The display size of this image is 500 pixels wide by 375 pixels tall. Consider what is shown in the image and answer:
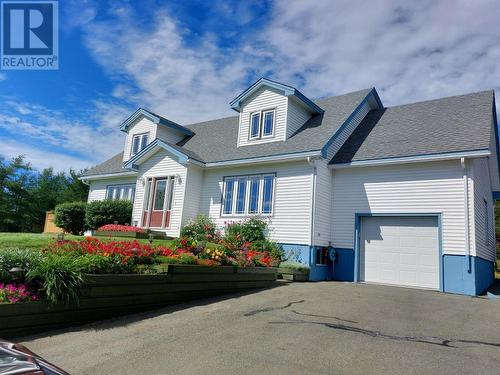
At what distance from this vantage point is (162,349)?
17.8 feet

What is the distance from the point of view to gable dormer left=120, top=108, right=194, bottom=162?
21.4 meters

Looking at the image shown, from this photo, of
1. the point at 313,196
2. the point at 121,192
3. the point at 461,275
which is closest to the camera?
the point at 461,275

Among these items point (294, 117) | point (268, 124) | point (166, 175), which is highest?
point (294, 117)

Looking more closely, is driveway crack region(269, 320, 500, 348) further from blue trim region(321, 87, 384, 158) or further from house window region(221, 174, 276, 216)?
house window region(221, 174, 276, 216)

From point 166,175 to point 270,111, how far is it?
5703 millimetres

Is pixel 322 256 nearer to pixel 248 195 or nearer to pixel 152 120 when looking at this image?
pixel 248 195

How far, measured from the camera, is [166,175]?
17.7m

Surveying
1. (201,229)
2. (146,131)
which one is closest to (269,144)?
(201,229)

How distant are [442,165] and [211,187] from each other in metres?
9.61

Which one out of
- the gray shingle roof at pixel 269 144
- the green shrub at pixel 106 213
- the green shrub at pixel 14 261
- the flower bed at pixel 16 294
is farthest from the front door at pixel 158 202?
the flower bed at pixel 16 294

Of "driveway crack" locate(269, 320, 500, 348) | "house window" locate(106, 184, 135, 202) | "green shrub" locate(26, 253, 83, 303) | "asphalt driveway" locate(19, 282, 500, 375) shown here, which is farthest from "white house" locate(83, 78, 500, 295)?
"green shrub" locate(26, 253, 83, 303)

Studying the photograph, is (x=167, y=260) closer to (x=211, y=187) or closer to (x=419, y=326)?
(x=419, y=326)

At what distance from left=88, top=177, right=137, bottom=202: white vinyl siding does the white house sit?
10.6 feet

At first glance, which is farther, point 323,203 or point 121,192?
point 121,192
